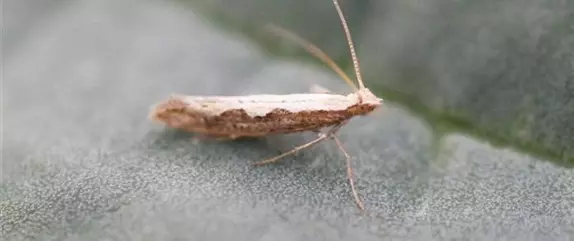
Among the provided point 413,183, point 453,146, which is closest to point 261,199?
point 413,183

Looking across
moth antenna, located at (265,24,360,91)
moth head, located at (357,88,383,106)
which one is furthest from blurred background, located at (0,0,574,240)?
moth head, located at (357,88,383,106)

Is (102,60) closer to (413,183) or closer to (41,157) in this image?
(41,157)

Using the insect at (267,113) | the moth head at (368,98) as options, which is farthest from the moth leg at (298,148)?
the moth head at (368,98)

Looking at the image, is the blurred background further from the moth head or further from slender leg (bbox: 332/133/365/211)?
the moth head

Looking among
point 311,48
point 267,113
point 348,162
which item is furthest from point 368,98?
point 311,48

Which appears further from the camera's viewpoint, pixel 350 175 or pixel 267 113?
pixel 267 113

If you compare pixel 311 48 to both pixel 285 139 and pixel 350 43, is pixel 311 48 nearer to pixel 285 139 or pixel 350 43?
pixel 350 43
